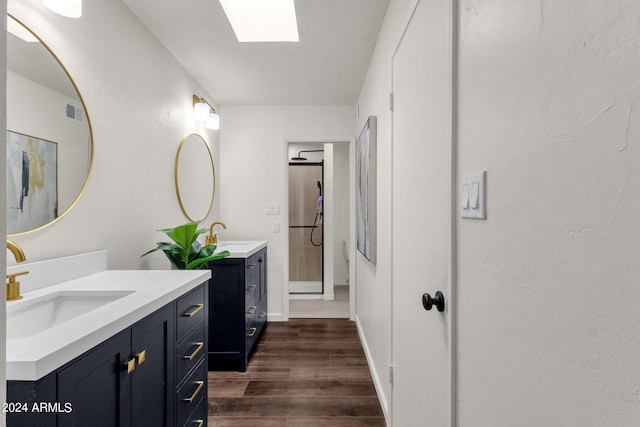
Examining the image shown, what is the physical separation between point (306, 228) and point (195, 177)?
2.20 m

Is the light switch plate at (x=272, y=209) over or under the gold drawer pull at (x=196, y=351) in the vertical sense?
over

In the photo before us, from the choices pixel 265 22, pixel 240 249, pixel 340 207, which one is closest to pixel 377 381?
pixel 240 249

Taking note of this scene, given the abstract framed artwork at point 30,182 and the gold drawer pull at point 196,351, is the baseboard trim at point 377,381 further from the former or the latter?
the abstract framed artwork at point 30,182

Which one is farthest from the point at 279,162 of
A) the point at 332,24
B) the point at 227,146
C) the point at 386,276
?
the point at 386,276

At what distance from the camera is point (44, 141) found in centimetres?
137

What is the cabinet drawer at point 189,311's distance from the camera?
4.42ft

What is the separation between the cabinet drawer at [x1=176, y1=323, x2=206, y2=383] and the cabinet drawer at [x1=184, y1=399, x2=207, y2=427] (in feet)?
0.69

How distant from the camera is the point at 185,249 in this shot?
2.01 m

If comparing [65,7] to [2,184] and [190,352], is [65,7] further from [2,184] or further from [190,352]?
[190,352]

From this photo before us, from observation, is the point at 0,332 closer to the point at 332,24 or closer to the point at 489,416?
the point at 489,416

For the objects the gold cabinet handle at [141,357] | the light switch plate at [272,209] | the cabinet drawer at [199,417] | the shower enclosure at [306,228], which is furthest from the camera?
the shower enclosure at [306,228]

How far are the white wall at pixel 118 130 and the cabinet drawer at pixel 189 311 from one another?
1.91ft

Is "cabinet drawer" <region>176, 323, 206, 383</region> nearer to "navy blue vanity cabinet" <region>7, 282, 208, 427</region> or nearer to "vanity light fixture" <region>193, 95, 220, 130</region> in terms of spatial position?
"navy blue vanity cabinet" <region>7, 282, 208, 427</region>

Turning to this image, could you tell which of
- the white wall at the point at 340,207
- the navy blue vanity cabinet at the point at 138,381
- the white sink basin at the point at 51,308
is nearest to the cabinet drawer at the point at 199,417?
the navy blue vanity cabinet at the point at 138,381
